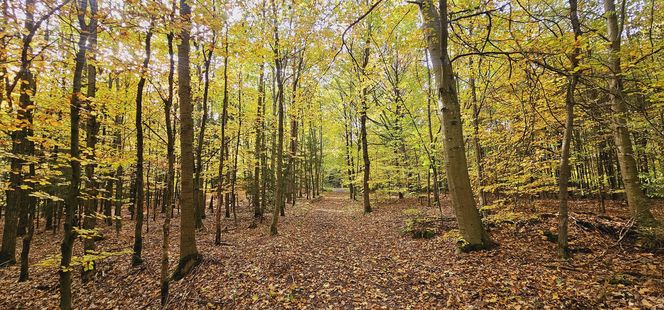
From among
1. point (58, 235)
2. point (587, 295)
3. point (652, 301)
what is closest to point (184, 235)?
point (587, 295)

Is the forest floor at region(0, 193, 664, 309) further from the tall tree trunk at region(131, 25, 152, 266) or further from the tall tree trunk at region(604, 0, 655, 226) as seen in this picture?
the tall tree trunk at region(604, 0, 655, 226)

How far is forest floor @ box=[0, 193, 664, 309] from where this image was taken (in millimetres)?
4660

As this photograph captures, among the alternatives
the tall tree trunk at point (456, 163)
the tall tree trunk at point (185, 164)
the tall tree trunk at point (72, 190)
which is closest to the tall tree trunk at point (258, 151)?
the tall tree trunk at point (185, 164)

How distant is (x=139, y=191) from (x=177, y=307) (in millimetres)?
3341

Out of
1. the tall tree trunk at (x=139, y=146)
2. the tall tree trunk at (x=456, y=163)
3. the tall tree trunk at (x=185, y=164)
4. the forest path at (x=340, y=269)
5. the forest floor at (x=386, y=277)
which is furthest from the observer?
the tall tree trunk at (x=185, y=164)

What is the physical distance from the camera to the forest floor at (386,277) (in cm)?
466

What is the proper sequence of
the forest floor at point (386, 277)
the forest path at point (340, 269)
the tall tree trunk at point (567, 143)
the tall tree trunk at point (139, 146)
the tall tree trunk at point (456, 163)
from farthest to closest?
the tall tree trunk at point (456, 163) → the tall tree trunk at point (139, 146) → the forest path at point (340, 269) → the tall tree trunk at point (567, 143) → the forest floor at point (386, 277)

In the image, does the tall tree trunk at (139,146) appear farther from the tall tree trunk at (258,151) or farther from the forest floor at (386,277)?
the tall tree trunk at (258,151)

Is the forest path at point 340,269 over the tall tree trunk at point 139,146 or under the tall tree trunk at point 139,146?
under

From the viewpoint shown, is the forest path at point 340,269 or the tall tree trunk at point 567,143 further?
the forest path at point 340,269

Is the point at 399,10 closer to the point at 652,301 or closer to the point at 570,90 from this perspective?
the point at 570,90

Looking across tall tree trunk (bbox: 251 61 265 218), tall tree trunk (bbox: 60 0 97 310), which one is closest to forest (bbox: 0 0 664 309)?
tall tree trunk (bbox: 60 0 97 310)

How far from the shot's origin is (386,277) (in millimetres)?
6180

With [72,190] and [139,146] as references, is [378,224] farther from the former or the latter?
[72,190]
